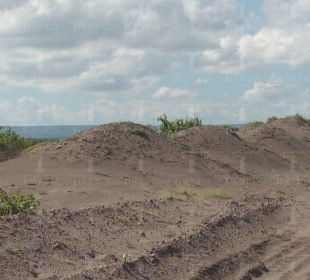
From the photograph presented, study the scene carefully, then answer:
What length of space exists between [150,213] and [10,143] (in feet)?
45.4

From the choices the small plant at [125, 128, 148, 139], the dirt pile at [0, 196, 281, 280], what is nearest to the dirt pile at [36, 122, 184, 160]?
the small plant at [125, 128, 148, 139]

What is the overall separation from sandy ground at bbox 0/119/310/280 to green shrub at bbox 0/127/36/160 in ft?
12.9

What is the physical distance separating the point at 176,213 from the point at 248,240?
2.19 m

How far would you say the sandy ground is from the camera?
891cm

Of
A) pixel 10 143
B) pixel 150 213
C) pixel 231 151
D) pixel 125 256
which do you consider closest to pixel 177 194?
pixel 150 213

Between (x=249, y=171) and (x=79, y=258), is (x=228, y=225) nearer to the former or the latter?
(x=79, y=258)

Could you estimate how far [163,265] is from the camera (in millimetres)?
9109

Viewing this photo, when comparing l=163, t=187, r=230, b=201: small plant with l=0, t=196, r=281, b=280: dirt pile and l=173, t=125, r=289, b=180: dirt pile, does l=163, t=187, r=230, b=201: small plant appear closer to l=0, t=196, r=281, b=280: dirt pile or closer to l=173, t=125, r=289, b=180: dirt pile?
l=0, t=196, r=281, b=280: dirt pile

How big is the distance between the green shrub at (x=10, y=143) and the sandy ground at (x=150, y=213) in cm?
393

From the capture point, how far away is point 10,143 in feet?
81.9

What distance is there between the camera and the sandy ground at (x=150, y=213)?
8.91 meters

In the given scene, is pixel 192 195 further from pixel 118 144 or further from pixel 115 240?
pixel 115 240

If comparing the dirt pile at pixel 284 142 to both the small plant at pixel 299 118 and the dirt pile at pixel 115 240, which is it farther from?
the dirt pile at pixel 115 240

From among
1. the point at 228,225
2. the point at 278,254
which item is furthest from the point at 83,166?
the point at 278,254
